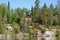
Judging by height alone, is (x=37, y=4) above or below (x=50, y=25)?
above

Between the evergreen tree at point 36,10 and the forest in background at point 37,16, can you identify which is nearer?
the forest in background at point 37,16

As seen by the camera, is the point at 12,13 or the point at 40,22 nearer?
the point at 40,22

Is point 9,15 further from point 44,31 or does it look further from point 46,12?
point 44,31

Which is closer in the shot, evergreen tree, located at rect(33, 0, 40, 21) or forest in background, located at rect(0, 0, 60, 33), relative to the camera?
forest in background, located at rect(0, 0, 60, 33)

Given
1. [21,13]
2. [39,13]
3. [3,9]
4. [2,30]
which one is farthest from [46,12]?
[2,30]

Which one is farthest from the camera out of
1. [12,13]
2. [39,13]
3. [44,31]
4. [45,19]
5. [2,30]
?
[12,13]

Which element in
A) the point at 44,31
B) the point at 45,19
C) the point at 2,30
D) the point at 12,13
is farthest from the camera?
the point at 12,13

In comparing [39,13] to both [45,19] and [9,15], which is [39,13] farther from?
[9,15]

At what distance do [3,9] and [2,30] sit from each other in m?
10.2

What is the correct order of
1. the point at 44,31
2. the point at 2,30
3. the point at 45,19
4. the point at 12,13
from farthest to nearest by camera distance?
1. the point at 12,13
2. the point at 45,19
3. the point at 44,31
4. the point at 2,30

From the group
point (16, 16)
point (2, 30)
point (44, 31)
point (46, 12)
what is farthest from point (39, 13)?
point (2, 30)

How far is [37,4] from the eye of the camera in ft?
106

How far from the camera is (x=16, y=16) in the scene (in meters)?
32.1

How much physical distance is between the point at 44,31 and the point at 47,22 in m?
4.24
